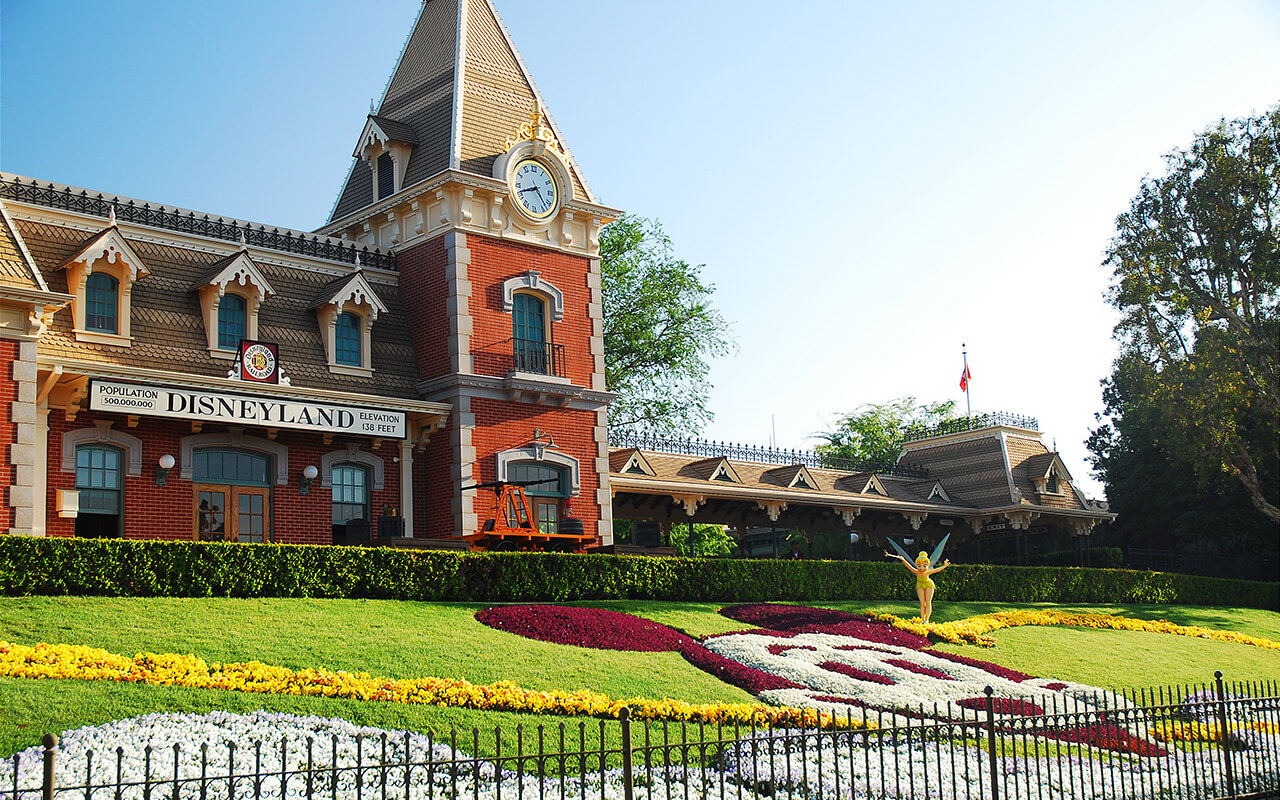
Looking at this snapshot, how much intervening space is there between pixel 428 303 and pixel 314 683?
15.5 meters

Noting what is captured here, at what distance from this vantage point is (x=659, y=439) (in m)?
36.7

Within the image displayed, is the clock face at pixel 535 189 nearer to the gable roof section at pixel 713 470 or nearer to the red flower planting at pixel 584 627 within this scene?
the gable roof section at pixel 713 470

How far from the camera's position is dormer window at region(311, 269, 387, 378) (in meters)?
27.7

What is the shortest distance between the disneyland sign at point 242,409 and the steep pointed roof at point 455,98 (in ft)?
20.7

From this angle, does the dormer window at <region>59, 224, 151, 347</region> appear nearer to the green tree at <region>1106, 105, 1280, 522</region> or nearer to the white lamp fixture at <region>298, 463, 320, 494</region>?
the white lamp fixture at <region>298, 463, 320, 494</region>

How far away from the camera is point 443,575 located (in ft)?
74.5

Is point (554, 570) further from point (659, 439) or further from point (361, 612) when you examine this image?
point (659, 439)

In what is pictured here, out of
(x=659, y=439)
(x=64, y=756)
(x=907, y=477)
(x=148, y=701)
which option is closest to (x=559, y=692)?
(x=148, y=701)

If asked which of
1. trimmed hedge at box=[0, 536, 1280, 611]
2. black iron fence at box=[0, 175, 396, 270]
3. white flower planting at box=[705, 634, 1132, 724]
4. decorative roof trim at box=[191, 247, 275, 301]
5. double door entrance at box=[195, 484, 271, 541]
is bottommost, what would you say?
white flower planting at box=[705, 634, 1132, 724]

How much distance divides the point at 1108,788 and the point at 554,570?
11870 millimetres

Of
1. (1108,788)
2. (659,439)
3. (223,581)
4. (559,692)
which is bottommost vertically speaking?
(1108,788)

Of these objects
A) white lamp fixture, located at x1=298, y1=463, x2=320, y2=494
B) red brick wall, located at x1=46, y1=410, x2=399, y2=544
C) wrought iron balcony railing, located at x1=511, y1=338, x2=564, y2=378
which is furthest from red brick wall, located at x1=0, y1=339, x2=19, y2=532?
wrought iron balcony railing, located at x1=511, y1=338, x2=564, y2=378

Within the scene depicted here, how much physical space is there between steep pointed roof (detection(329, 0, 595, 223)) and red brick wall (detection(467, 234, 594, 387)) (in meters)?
1.83

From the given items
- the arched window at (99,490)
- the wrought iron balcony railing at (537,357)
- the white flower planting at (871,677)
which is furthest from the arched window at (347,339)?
the white flower planting at (871,677)
